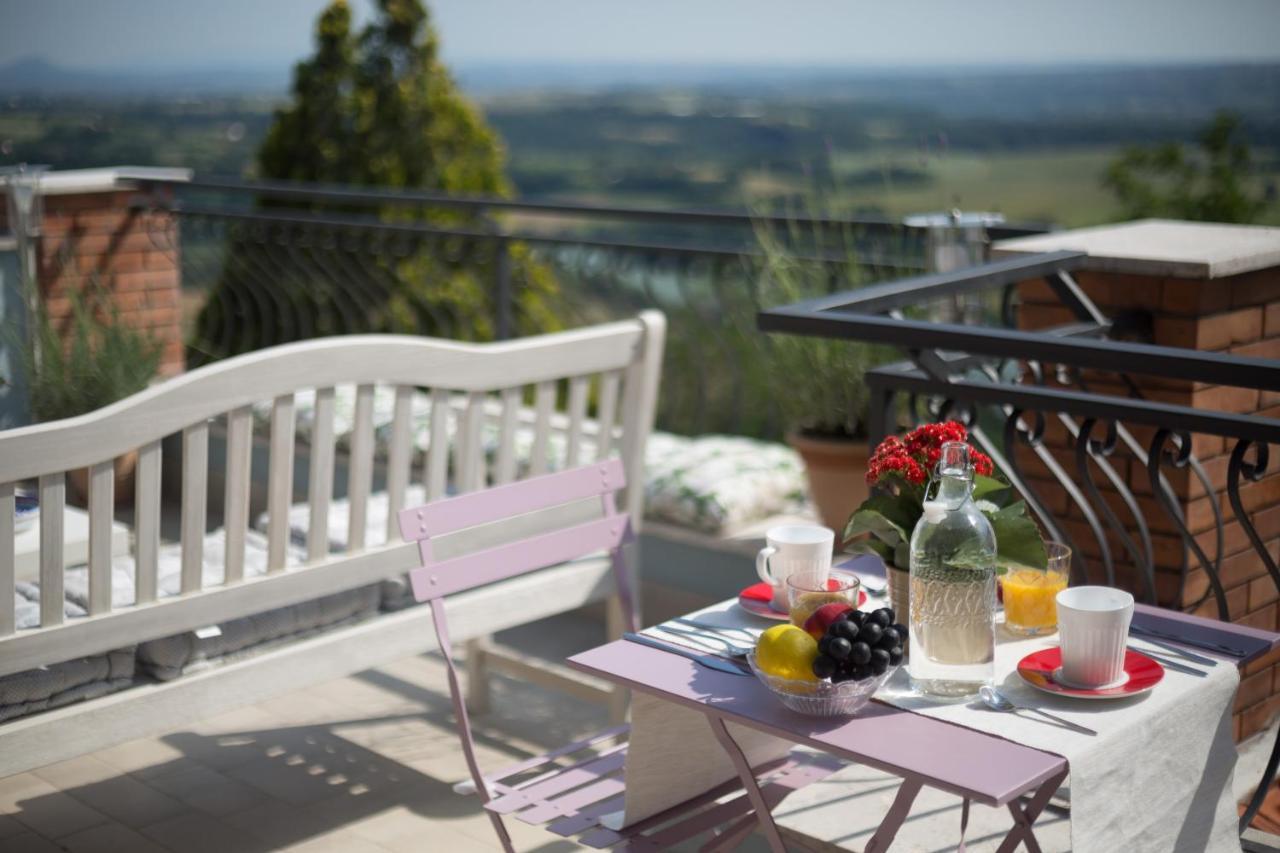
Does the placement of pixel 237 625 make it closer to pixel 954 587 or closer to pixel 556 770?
pixel 556 770

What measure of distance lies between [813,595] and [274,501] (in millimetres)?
1270

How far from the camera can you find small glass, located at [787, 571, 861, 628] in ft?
5.61

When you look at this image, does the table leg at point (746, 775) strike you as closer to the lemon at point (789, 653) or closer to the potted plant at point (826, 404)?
the lemon at point (789, 653)

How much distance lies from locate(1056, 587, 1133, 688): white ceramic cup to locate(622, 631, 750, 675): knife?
41cm

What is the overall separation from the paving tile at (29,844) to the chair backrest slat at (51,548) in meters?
0.67

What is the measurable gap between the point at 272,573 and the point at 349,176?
7.01m

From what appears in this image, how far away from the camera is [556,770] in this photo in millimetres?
2344

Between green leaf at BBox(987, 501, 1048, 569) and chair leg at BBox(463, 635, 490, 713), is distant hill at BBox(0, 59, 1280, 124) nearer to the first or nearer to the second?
chair leg at BBox(463, 635, 490, 713)

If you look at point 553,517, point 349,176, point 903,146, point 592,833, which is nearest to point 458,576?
point 592,833

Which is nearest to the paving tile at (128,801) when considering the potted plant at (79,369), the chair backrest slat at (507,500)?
the chair backrest slat at (507,500)

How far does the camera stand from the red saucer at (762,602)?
1964 mm

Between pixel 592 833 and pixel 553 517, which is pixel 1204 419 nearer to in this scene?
pixel 592 833

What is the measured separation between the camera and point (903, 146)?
2723cm

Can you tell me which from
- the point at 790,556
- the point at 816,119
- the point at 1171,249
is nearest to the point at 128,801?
the point at 790,556
